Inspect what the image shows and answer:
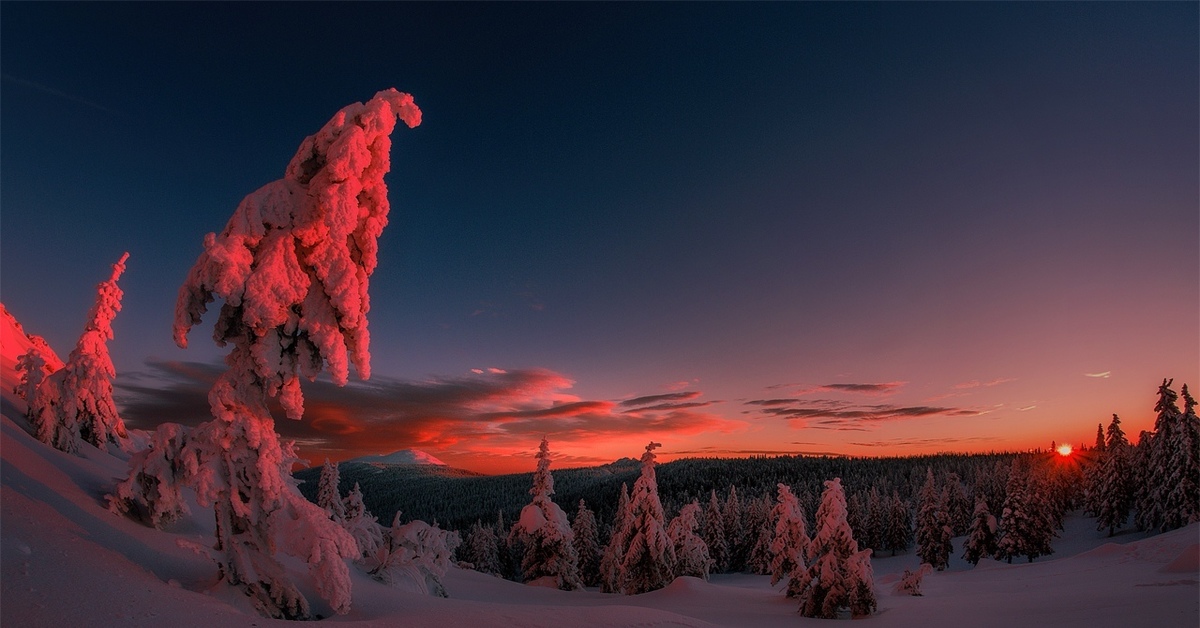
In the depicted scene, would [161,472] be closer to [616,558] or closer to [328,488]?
[616,558]

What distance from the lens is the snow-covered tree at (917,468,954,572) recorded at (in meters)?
58.2

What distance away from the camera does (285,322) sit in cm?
1059

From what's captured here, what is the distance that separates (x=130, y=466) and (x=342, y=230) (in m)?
8.29

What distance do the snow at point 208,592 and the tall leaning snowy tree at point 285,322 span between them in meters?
1.15

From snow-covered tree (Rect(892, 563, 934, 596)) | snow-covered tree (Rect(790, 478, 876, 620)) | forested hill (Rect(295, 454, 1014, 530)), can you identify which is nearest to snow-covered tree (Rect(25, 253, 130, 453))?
snow-covered tree (Rect(790, 478, 876, 620))

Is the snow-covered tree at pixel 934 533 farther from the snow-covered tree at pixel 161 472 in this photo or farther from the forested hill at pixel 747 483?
the snow-covered tree at pixel 161 472

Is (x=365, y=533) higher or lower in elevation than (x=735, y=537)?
higher

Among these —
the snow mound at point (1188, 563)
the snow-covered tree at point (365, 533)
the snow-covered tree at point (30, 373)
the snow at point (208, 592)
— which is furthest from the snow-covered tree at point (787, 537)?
the snow-covered tree at point (30, 373)

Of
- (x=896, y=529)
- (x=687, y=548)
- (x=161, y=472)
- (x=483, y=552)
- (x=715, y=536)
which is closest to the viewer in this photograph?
(x=161, y=472)

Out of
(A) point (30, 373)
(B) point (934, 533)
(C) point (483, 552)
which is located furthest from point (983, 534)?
(A) point (30, 373)

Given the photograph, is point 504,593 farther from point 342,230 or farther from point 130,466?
point 342,230

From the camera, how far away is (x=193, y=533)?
1602 centimetres

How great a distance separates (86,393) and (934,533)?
70.4 meters

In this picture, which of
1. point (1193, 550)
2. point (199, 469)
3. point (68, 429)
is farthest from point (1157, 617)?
point (68, 429)
